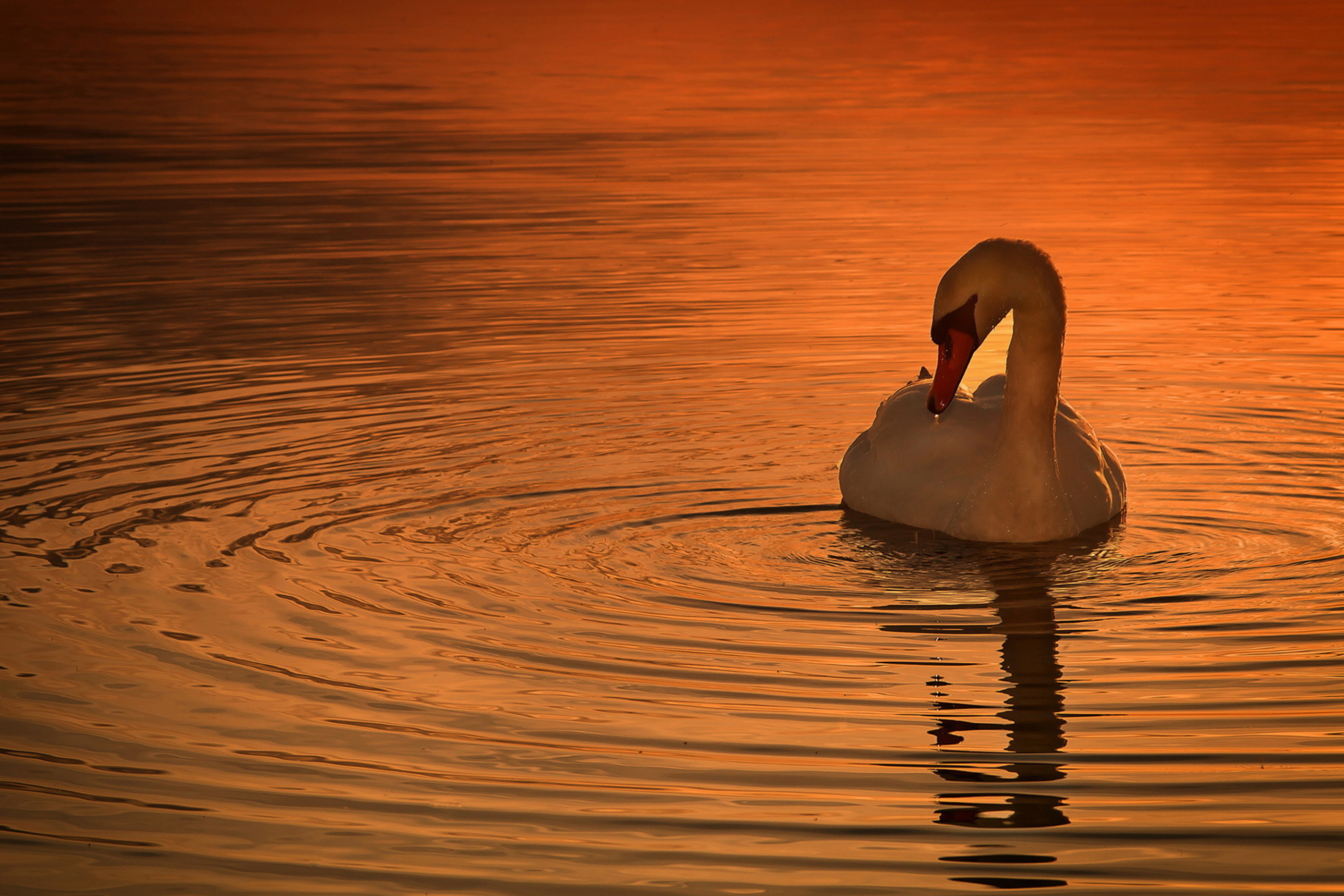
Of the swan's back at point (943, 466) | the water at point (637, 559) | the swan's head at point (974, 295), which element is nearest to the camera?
the water at point (637, 559)

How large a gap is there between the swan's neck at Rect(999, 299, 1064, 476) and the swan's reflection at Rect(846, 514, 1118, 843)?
1.56ft

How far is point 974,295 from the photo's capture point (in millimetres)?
9422

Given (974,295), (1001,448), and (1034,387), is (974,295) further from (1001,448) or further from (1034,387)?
(1001,448)

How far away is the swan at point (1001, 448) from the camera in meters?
9.41

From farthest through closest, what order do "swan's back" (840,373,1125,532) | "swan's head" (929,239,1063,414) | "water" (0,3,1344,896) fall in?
"swan's back" (840,373,1125,532) → "swan's head" (929,239,1063,414) → "water" (0,3,1344,896)

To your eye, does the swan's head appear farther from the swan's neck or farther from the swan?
the swan's neck

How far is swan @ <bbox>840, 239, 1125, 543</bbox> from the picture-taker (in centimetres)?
941

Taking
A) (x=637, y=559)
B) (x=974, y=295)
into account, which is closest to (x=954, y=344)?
(x=974, y=295)

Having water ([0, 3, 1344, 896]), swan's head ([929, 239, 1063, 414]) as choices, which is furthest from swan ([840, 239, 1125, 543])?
water ([0, 3, 1344, 896])

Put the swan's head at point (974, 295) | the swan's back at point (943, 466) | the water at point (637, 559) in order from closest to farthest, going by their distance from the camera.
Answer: the water at point (637, 559)
the swan's head at point (974, 295)
the swan's back at point (943, 466)

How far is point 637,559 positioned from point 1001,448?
193cm

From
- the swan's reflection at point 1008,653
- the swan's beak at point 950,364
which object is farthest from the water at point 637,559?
the swan's beak at point 950,364

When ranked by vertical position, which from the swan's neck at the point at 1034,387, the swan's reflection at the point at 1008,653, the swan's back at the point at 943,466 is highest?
the swan's neck at the point at 1034,387

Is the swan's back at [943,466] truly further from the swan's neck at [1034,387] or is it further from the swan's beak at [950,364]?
the swan's beak at [950,364]
